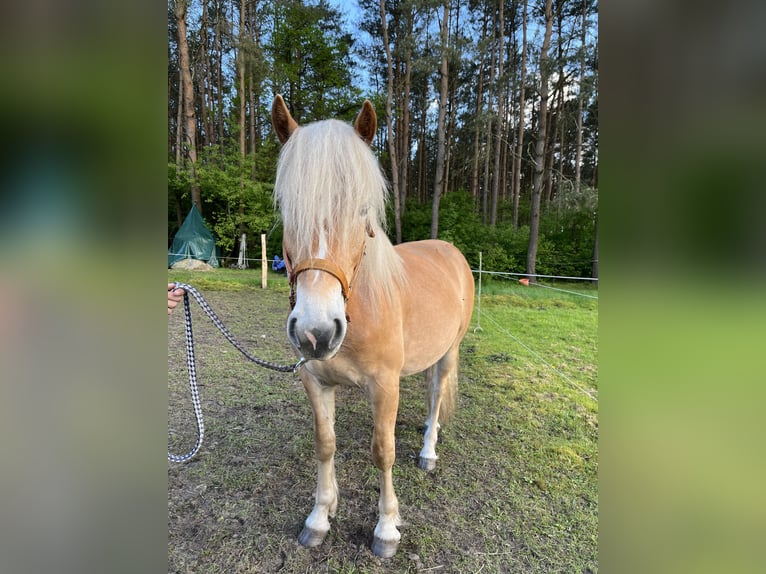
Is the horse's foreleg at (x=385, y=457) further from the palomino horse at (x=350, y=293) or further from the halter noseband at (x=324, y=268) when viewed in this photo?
the halter noseband at (x=324, y=268)

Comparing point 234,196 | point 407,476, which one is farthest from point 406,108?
point 407,476

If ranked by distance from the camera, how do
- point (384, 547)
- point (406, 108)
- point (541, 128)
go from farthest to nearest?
1. point (406, 108)
2. point (541, 128)
3. point (384, 547)

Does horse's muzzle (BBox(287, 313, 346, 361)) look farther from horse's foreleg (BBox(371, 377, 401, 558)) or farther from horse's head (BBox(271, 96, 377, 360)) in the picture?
horse's foreleg (BBox(371, 377, 401, 558))

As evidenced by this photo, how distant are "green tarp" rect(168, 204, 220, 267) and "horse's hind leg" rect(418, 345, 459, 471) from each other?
11833 mm

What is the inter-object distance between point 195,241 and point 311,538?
43.7 feet

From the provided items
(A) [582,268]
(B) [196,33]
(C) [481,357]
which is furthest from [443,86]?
(B) [196,33]

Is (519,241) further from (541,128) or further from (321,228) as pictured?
(321,228)

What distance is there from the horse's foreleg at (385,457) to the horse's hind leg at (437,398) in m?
0.67

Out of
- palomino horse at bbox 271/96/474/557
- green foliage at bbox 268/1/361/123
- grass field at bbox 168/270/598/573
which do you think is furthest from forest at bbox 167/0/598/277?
palomino horse at bbox 271/96/474/557

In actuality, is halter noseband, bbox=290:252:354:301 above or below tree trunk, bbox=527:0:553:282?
below

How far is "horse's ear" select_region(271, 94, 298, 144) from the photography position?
1.49 metres

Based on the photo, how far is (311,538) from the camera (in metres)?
1.90

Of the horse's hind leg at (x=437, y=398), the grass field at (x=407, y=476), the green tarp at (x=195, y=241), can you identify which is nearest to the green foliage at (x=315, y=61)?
the green tarp at (x=195, y=241)

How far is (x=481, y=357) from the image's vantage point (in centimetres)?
516
